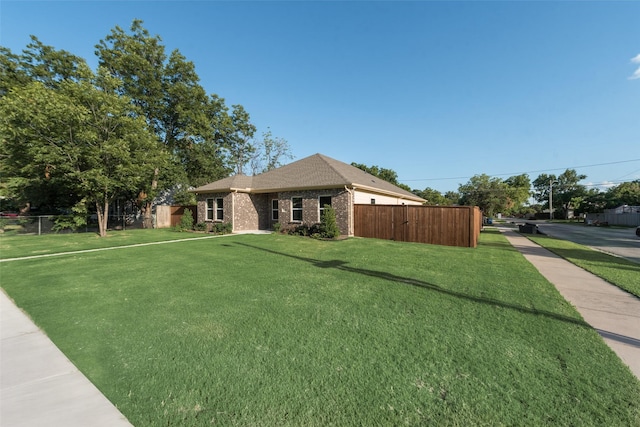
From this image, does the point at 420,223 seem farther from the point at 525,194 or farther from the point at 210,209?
the point at 525,194

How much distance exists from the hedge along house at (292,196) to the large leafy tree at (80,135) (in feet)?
15.7

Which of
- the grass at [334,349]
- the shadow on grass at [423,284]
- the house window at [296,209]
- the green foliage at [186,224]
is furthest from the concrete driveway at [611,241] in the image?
the green foliage at [186,224]

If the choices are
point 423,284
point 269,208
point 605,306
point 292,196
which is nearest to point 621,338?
point 605,306

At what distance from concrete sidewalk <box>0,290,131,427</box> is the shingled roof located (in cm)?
1202

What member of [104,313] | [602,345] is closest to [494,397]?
[602,345]

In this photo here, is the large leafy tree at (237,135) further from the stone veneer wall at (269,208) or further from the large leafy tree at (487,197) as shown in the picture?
the large leafy tree at (487,197)

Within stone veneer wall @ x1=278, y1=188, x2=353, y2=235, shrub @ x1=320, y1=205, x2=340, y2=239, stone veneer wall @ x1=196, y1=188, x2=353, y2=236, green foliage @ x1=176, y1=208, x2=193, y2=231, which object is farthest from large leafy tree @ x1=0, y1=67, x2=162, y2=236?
shrub @ x1=320, y1=205, x2=340, y2=239

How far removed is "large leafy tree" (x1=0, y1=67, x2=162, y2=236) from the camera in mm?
13422

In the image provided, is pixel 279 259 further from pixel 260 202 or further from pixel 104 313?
pixel 260 202

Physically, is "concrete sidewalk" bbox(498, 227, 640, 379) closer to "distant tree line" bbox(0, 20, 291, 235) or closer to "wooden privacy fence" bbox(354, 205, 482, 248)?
"wooden privacy fence" bbox(354, 205, 482, 248)

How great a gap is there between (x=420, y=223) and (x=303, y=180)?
278 inches

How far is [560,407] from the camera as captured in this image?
7.39 feet

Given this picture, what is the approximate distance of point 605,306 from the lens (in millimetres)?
4707

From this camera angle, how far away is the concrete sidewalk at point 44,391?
83.3 inches
